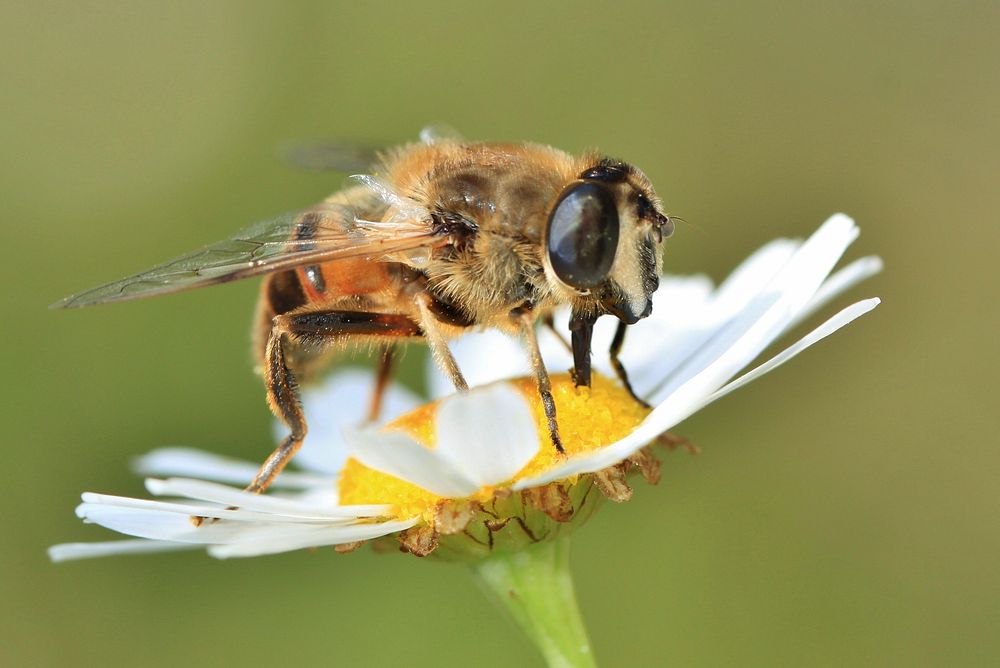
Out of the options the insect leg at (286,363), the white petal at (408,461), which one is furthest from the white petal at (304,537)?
the insect leg at (286,363)

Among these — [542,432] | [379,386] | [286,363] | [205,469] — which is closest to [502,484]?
[542,432]

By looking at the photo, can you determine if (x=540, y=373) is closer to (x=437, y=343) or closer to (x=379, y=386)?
(x=437, y=343)

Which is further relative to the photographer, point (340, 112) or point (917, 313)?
point (340, 112)

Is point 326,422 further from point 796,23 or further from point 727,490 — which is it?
point 796,23

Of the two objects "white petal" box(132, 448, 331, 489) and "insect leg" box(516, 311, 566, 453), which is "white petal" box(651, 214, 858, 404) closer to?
"insect leg" box(516, 311, 566, 453)

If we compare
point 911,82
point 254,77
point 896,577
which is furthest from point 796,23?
point 896,577

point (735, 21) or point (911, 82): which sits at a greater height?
point (735, 21)
